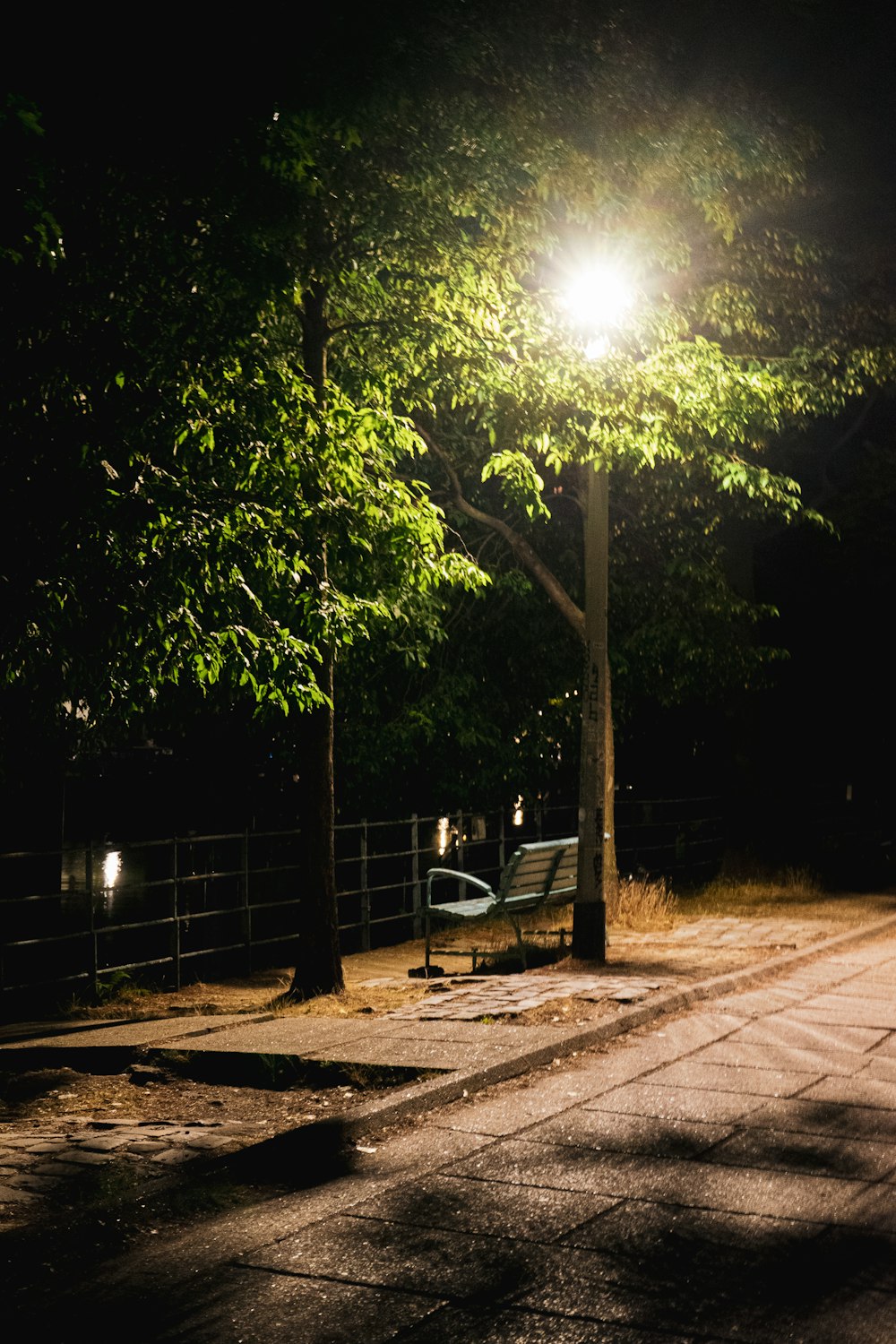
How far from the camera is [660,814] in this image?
22.7 m

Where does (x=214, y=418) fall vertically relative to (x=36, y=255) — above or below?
below

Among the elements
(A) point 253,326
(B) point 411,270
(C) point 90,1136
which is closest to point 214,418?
(A) point 253,326

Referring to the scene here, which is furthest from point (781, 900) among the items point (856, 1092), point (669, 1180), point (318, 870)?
point (669, 1180)

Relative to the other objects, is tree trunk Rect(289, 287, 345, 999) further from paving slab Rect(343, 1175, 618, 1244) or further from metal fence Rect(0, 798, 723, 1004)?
paving slab Rect(343, 1175, 618, 1244)

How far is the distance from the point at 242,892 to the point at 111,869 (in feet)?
67.5

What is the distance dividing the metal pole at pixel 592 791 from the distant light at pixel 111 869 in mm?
14592

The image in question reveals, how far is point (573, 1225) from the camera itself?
540 cm

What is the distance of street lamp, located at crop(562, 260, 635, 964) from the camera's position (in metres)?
12.0

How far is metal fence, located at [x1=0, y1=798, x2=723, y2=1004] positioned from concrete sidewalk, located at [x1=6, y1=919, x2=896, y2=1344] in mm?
4465

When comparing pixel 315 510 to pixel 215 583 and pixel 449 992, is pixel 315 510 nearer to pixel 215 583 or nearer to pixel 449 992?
pixel 215 583

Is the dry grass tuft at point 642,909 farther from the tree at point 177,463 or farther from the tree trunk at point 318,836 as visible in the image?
the tree at point 177,463

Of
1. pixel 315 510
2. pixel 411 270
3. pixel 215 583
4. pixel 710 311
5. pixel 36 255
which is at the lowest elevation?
pixel 215 583

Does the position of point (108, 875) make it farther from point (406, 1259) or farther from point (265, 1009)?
point (406, 1259)

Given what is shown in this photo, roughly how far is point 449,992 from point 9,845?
8.08 meters
